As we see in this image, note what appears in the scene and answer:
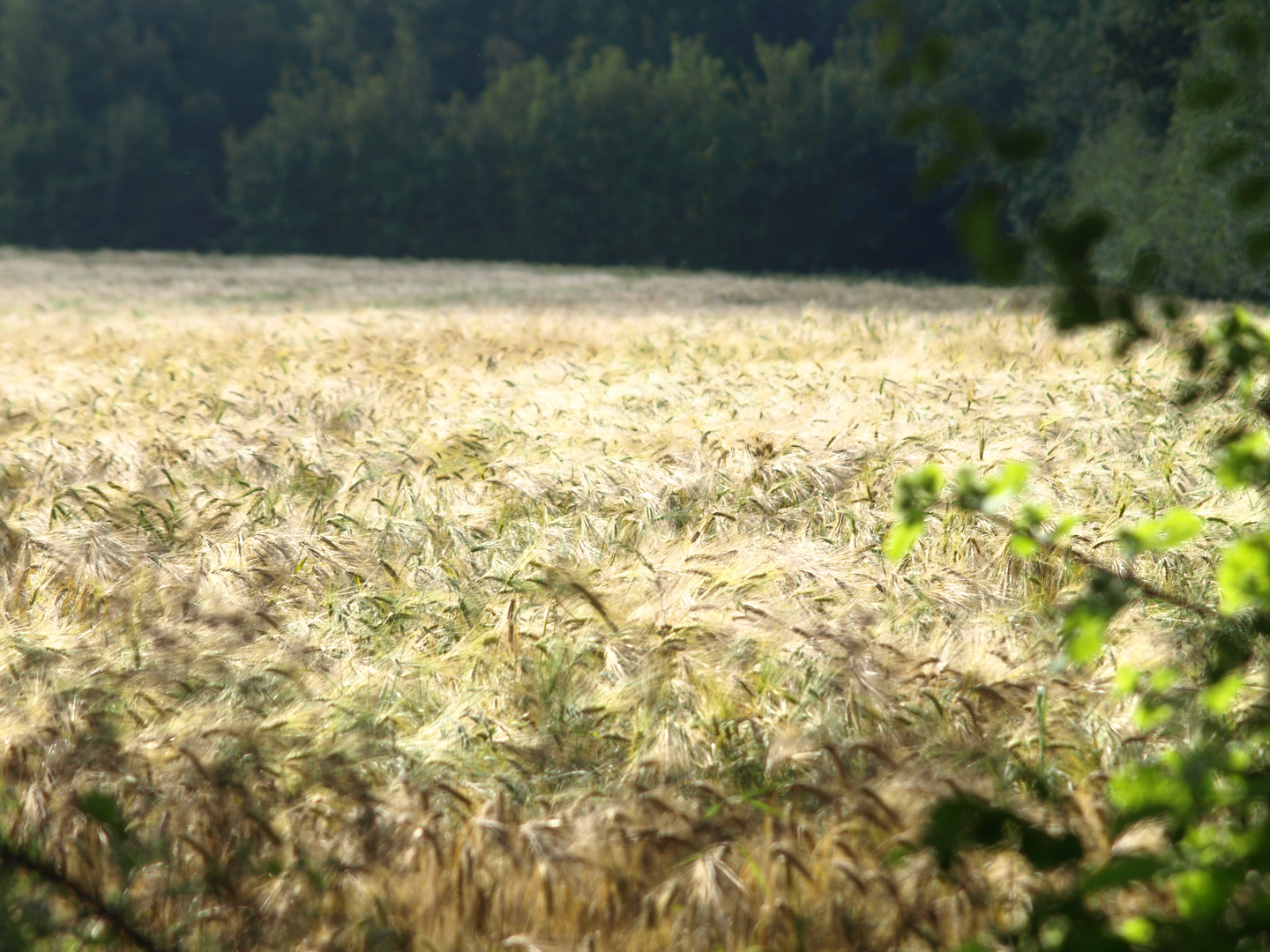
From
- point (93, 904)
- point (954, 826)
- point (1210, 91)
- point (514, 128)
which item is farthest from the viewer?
point (514, 128)

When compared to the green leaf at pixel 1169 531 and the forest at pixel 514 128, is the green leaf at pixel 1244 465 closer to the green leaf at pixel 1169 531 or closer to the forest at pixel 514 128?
the green leaf at pixel 1169 531

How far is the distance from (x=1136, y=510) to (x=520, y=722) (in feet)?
8.18

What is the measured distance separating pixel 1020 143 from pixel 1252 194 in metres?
0.34

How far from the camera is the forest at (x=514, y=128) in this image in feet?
101

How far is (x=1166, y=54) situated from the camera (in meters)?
18.9

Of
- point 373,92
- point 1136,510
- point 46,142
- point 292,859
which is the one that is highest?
point 373,92

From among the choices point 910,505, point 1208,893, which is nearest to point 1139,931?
point 1208,893

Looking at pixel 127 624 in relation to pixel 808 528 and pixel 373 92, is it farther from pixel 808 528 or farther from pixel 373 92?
pixel 373 92

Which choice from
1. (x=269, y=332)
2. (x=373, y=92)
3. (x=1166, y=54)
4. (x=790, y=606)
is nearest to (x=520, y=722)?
(x=790, y=606)

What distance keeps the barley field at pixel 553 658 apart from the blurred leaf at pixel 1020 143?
0.93m

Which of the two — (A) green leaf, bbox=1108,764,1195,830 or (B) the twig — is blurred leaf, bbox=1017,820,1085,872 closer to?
(A) green leaf, bbox=1108,764,1195,830

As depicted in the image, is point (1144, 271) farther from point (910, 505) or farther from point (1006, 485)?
point (910, 505)

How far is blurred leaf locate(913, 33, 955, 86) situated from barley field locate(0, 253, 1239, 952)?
3.38 feet

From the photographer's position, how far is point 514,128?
33.4 metres
